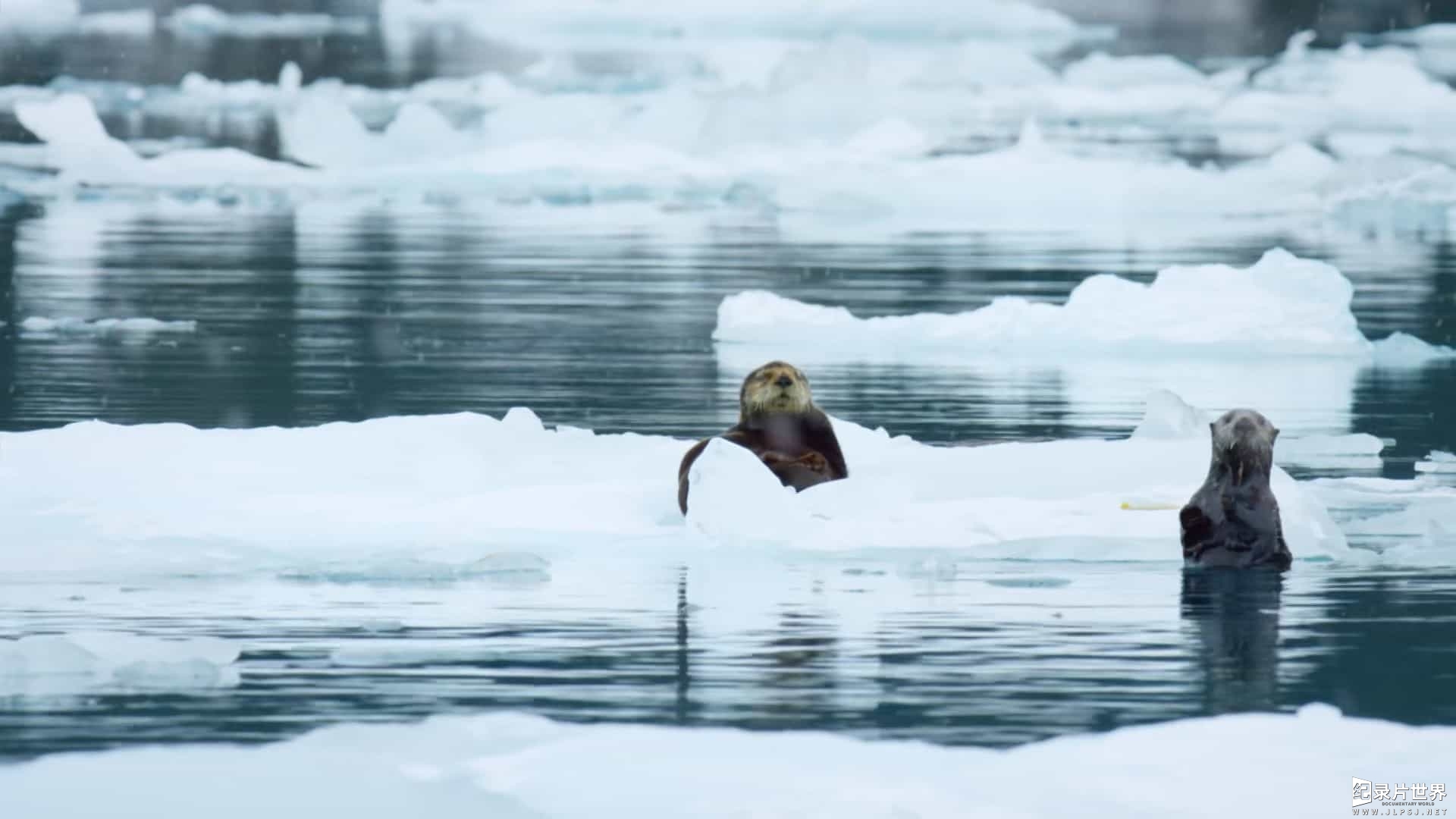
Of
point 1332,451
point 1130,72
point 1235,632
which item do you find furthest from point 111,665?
point 1130,72

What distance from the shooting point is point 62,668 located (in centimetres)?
740

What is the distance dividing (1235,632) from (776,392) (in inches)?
117

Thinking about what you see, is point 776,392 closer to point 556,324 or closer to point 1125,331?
point 1125,331

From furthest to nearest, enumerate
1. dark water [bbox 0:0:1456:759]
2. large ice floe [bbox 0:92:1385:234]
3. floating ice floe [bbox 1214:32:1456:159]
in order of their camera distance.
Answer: floating ice floe [bbox 1214:32:1456:159] < large ice floe [bbox 0:92:1385:234] < dark water [bbox 0:0:1456:759]

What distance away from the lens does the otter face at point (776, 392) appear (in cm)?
1064

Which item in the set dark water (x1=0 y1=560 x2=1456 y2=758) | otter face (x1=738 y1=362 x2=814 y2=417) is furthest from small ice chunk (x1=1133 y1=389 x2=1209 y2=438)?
dark water (x1=0 y1=560 x2=1456 y2=758)

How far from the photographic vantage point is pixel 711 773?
623 centimetres

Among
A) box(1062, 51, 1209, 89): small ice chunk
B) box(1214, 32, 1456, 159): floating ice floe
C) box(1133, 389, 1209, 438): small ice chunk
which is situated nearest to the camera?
box(1133, 389, 1209, 438): small ice chunk

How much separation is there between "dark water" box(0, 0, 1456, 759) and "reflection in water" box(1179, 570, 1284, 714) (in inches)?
0.7

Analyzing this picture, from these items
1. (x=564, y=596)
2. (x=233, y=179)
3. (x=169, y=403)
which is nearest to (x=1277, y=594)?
(x=564, y=596)

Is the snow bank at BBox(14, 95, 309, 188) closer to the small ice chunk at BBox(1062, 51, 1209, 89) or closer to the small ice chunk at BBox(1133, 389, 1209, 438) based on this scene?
the small ice chunk at BBox(1133, 389, 1209, 438)

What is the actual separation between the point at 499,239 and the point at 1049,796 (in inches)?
1044

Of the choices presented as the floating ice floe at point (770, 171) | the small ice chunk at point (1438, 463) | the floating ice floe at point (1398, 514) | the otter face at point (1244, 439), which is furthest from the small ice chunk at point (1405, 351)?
the floating ice floe at point (770, 171)

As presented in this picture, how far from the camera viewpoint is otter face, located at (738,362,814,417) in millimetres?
10641
